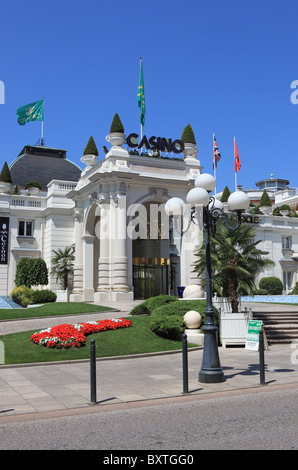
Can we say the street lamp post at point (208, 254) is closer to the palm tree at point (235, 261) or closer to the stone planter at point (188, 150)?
the palm tree at point (235, 261)

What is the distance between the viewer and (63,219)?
143 feet

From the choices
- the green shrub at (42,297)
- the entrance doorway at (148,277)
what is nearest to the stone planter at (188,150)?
the entrance doorway at (148,277)

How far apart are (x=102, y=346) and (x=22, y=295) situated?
922 inches

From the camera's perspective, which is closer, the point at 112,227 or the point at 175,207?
the point at 175,207

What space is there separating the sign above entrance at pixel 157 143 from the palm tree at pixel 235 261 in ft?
62.0

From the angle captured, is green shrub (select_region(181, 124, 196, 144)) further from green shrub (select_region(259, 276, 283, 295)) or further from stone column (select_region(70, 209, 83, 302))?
green shrub (select_region(259, 276, 283, 295))

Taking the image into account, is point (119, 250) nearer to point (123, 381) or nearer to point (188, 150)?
point (188, 150)

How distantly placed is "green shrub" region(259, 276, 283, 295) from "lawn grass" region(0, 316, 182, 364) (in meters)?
29.0

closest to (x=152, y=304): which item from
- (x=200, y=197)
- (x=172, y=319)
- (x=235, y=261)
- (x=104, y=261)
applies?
(x=172, y=319)

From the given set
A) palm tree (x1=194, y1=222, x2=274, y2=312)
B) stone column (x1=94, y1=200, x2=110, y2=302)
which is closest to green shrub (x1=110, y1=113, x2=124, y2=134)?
stone column (x1=94, y1=200, x2=110, y2=302)

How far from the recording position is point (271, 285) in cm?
4609

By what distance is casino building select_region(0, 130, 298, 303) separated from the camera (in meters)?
34.4

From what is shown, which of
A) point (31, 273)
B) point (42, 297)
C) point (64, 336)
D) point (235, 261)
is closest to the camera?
point (64, 336)
